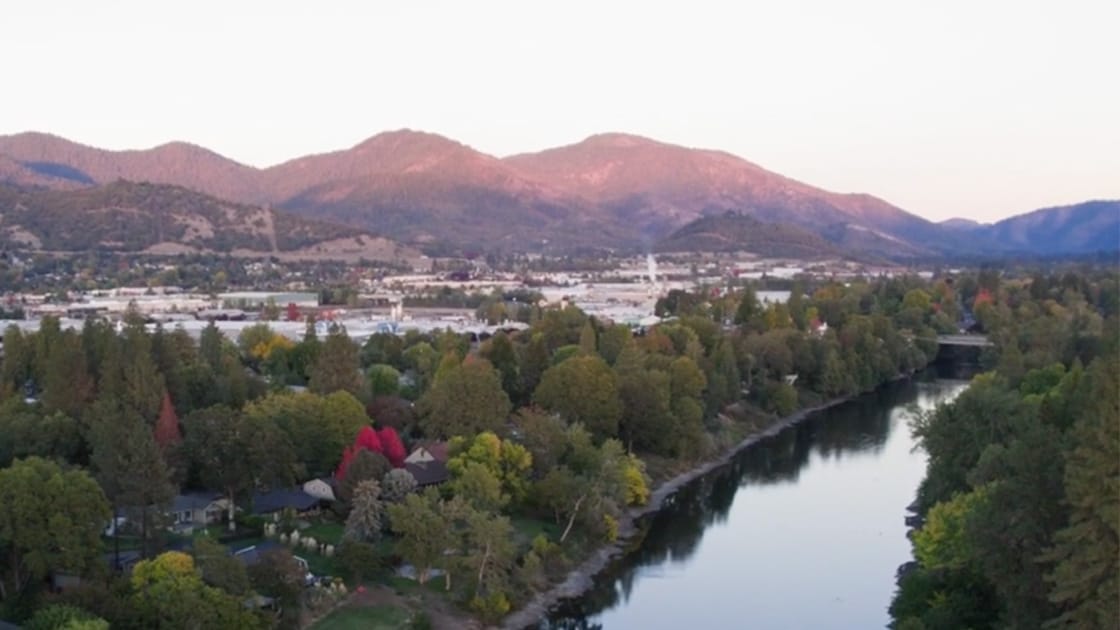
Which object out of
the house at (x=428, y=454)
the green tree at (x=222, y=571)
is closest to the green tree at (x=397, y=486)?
the house at (x=428, y=454)

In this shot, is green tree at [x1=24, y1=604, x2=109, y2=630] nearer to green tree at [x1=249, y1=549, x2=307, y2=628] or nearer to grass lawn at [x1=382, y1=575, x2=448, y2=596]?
green tree at [x1=249, y1=549, x2=307, y2=628]

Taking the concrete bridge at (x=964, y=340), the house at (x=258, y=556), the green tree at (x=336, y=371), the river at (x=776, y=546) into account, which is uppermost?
the green tree at (x=336, y=371)

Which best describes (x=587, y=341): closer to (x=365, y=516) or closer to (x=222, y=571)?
(x=365, y=516)

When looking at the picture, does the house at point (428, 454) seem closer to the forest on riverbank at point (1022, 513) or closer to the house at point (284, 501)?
the house at point (284, 501)

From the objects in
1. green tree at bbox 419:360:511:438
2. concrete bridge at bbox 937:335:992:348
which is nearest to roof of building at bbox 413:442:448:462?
green tree at bbox 419:360:511:438

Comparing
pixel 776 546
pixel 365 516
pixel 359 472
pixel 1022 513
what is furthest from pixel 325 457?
pixel 1022 513
